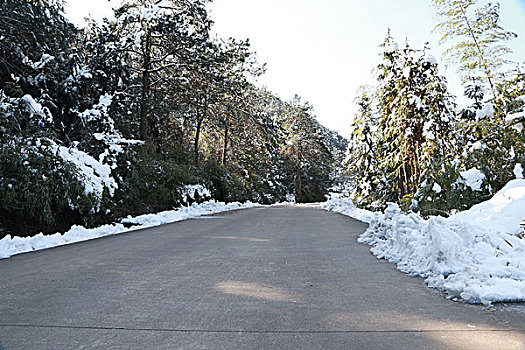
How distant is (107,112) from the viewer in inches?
475

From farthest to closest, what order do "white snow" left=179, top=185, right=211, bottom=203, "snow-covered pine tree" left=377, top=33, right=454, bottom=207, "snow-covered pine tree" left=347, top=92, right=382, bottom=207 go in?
"white snow" left=179, top=185, right=211, bottom=203 → "snow-covered pine tree" left=347, top=92, right=382, bottom=207 → "snow-covered pine tree" left=377, top=33, right=454, bottom=207

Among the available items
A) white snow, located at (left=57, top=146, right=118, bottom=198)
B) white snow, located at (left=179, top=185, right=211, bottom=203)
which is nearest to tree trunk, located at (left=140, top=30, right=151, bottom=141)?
white snow, located at (left=179, top=185, right=211, bottom=203)

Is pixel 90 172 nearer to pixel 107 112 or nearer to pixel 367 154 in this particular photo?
pixel 107 112

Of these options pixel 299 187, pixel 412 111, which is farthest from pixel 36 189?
pixel 299 187

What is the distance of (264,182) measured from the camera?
44.6 meters

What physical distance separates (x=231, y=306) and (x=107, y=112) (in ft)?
33.9

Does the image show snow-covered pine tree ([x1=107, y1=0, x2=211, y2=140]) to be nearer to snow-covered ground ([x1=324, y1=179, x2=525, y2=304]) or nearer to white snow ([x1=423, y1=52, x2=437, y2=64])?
white snow ([x1=423, y1=52, x2=437, y2=64])

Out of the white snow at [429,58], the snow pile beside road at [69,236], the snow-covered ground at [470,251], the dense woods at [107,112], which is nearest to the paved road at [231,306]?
the snow-covered ground at [470,251]

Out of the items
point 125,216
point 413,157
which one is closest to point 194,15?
point 125,216

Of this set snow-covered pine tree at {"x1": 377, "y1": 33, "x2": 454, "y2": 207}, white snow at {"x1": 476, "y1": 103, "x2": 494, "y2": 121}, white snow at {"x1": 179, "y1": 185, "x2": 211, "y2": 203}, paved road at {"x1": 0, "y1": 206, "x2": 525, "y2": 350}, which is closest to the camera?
paved road at {"x1": 0, "y1": 206, "x2": 525, "y2": 350}

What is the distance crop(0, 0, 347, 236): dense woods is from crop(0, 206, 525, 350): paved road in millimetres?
2595

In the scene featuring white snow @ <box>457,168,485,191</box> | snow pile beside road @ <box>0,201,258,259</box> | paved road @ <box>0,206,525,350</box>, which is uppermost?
white snow @ <box>457,168,485,191</box>

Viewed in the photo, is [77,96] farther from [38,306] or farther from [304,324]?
[304,324]

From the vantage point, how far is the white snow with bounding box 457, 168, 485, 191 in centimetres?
845
